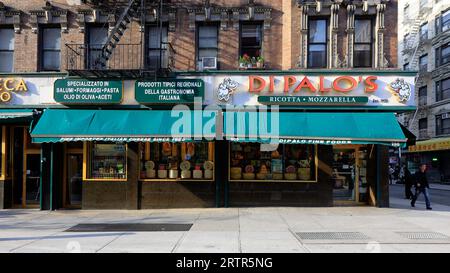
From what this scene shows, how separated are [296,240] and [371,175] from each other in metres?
7.01

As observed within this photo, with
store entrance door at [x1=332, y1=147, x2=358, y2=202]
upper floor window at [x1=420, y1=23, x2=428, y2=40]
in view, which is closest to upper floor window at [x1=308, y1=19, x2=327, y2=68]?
store entrance door at [x1=332, y1=147, x2=358, y2=202]

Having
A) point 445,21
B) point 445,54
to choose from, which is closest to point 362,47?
point 445,54

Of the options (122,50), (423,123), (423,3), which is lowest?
(423,123)

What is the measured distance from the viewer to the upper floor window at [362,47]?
48.3ft

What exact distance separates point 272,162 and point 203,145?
2.63 m

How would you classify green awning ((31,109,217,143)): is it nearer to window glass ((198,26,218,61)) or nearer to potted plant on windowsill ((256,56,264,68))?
potted plant on windowsill ((256,56,264,68))

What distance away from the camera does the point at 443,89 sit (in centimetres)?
4022

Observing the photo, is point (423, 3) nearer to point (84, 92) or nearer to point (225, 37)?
point (225, 37)

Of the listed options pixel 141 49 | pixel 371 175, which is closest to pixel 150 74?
pixel 141 49

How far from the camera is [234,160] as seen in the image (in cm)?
1462

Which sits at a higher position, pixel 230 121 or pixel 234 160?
pixel 230 121

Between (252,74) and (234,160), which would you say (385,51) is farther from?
(234,160)

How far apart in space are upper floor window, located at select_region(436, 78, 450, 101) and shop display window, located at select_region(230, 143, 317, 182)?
31.6 meters

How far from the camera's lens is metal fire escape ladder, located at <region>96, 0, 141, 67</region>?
543 inches
